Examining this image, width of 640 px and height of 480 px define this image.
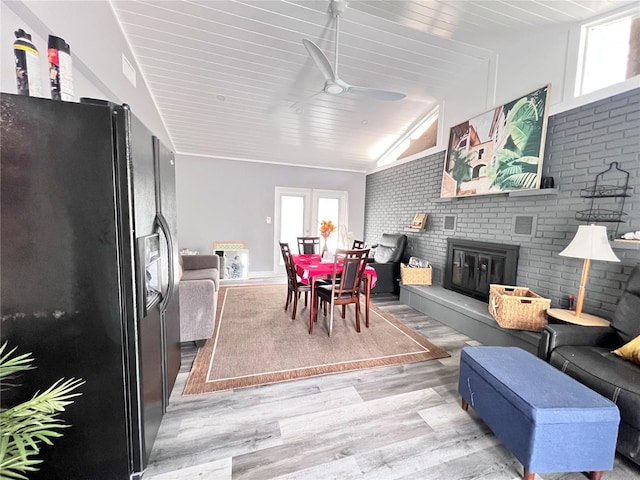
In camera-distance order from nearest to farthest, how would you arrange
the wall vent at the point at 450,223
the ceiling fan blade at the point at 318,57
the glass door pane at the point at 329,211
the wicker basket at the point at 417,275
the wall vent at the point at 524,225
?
the ceiling fan blade at the point at 318,57, the wall vent at the point at 524,225, the wall vent at the point at 450,223, the wicker basket at the point at 417,275, the glass door pane at the point at 329,211

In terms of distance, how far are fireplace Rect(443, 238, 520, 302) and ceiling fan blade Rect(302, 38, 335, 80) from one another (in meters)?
2.71

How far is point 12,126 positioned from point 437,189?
4.35 m

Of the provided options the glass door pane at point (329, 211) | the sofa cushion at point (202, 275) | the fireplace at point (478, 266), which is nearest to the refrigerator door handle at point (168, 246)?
the sofa cushion at point (202, 275)

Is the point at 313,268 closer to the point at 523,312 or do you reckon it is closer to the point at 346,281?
the point at 346,281

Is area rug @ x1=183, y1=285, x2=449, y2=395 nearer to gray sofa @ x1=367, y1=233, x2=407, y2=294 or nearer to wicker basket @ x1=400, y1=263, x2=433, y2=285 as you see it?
wicker basket @ x1=400, y1=263, x2=433, y2=285

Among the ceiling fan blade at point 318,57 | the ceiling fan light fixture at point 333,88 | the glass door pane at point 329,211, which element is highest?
the ceiling fan blade at point 318,57

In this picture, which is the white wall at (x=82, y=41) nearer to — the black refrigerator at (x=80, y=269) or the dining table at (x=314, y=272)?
the black refrigerator at (x=80, y=269)

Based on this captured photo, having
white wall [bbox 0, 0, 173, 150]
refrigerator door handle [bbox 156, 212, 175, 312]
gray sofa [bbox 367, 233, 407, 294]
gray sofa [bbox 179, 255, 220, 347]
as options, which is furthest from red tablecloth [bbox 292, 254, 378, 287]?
white wall [bbox 0, 0, 173, 150]

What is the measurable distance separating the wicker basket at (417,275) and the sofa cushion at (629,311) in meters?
2.17

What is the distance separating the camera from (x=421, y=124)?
14.6ft

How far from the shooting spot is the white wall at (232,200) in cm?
518

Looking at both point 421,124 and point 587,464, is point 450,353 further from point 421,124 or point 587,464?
point 421,124

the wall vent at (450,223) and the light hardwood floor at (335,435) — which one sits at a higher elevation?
the wall vent at (450,223)

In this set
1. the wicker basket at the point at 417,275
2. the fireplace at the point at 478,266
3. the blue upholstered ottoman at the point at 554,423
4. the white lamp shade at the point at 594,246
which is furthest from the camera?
the wicker basket at the point at 417,275
